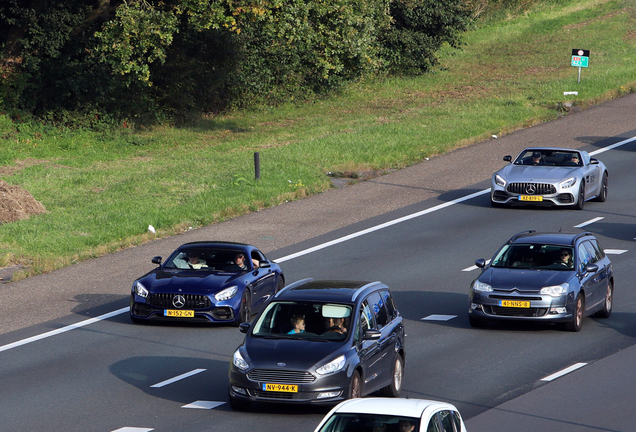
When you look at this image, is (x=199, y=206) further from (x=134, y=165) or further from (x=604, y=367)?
(x=604, y=367)

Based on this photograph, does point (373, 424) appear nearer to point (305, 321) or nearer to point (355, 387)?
point (355, 387)

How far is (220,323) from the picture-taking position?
16219 mm

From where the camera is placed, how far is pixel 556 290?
15594 mm

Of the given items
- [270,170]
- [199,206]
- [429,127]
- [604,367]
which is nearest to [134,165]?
[270,170]

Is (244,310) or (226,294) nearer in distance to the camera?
(226,294)

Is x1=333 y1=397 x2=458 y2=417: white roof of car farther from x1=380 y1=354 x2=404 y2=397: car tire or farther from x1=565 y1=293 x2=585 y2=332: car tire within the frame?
x1=565 y1=293 x2=585 y2=332: car tire

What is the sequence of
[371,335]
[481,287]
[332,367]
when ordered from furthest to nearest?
[481,287]
[371,335]
[332,367]

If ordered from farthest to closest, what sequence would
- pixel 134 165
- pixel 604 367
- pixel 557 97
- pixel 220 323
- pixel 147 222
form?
1. pixel 557 97
2. pixel 134 165
3. pixel 147 222
4. pixel 220 323
5. pixel 604 367

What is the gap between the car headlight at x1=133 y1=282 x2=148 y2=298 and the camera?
53.5ft

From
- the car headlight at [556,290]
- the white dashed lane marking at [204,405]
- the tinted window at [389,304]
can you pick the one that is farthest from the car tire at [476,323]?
the white dashed lane marking at [204,405]

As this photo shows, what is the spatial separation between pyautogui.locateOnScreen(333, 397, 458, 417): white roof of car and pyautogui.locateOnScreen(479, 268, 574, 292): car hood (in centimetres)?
793

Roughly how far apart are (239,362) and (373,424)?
12.8 ft

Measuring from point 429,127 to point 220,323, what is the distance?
2346 centimetres

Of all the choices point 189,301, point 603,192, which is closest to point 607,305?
point 189,301
